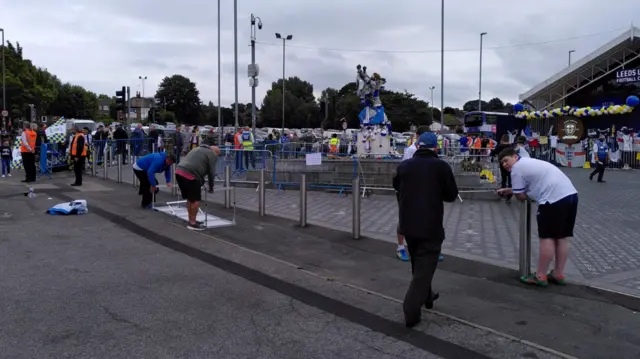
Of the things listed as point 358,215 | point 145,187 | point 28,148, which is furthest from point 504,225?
point 28,148

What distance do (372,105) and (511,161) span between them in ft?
51.4

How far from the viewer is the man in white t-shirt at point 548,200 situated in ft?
19.9

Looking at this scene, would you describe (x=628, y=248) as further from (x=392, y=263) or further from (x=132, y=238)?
(x=132, y=238)

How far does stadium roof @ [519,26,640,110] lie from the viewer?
3053 cm

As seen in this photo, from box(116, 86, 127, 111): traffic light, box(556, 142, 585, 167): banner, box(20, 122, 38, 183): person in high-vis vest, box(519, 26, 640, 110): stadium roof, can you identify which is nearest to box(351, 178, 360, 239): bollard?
box(20, 122, 38, 183): person in high-vis vest

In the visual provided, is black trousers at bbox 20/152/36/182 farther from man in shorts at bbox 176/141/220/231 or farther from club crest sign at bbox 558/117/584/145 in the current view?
club crest sign at bbox 558/117/584/145

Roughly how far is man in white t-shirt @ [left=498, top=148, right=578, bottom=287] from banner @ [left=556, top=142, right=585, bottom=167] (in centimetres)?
2364

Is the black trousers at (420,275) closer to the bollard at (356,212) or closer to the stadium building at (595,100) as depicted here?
the bollard at (356,212)

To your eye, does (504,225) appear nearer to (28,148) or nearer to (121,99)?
(28,148)

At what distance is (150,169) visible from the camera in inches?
437

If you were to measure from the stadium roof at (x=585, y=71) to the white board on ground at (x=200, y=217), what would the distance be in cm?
2794

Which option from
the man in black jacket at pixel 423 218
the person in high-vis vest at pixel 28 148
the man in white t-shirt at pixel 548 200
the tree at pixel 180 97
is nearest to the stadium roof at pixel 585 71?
the man in white t-shirt at pixel 548 200

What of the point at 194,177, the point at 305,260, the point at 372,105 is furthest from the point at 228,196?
the point at 372,105

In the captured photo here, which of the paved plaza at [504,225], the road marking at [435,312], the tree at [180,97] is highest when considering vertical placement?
the tree at [180,97]
